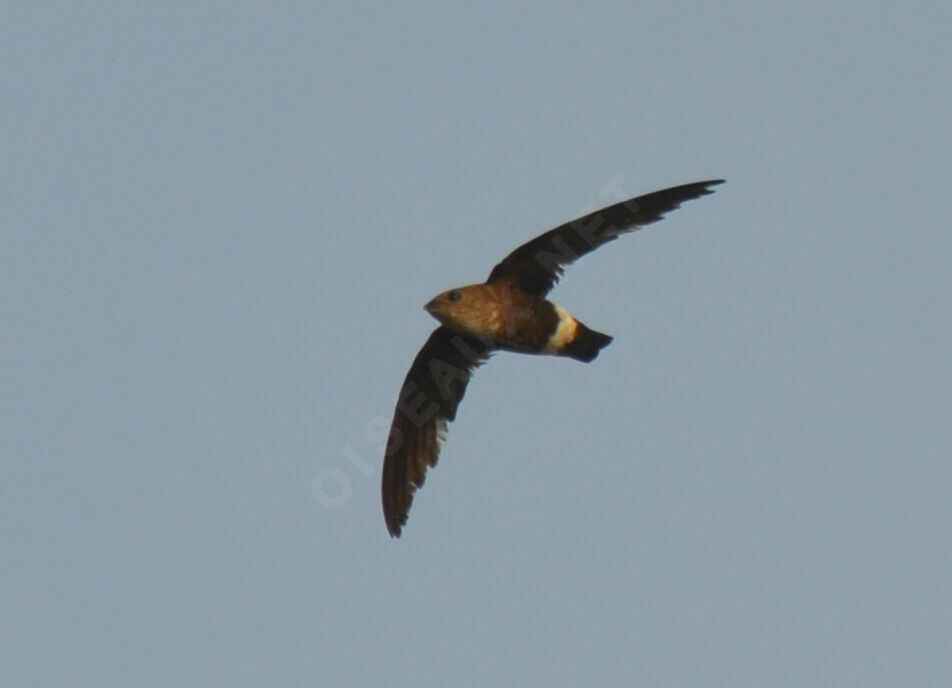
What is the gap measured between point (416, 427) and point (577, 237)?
2.50m

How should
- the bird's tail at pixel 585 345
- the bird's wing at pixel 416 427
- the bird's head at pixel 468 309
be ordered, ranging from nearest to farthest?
1. the bird's head at pixel 468 309
2. the bird's tail at pixel 585 345
3. the bird's wing at pixel 416 427

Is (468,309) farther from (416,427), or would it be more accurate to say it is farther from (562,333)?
(416,427)

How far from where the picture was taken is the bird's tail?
17.6 metres

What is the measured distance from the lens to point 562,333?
687 inches

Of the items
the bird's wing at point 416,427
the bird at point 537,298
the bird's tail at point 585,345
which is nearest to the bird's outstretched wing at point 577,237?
the bird at point 537,298

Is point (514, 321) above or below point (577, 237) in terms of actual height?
below

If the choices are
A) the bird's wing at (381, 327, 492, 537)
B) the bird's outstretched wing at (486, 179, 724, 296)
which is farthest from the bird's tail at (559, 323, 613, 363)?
the bird's wing at (381, 327, 492, 537)

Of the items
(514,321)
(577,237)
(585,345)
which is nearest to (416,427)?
(514,321)

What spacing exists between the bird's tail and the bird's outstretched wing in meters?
0.50

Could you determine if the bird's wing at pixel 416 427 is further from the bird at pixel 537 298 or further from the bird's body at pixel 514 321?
the bird's body at pixel 514 321

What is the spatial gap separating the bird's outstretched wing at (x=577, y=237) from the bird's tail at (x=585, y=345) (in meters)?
0.50

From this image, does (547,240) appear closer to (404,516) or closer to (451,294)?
(451,294)

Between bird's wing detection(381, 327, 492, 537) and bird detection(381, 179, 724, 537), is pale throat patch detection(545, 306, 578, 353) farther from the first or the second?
bird's wing detection(381, 327, 492, 537)

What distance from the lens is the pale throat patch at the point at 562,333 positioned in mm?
17453
